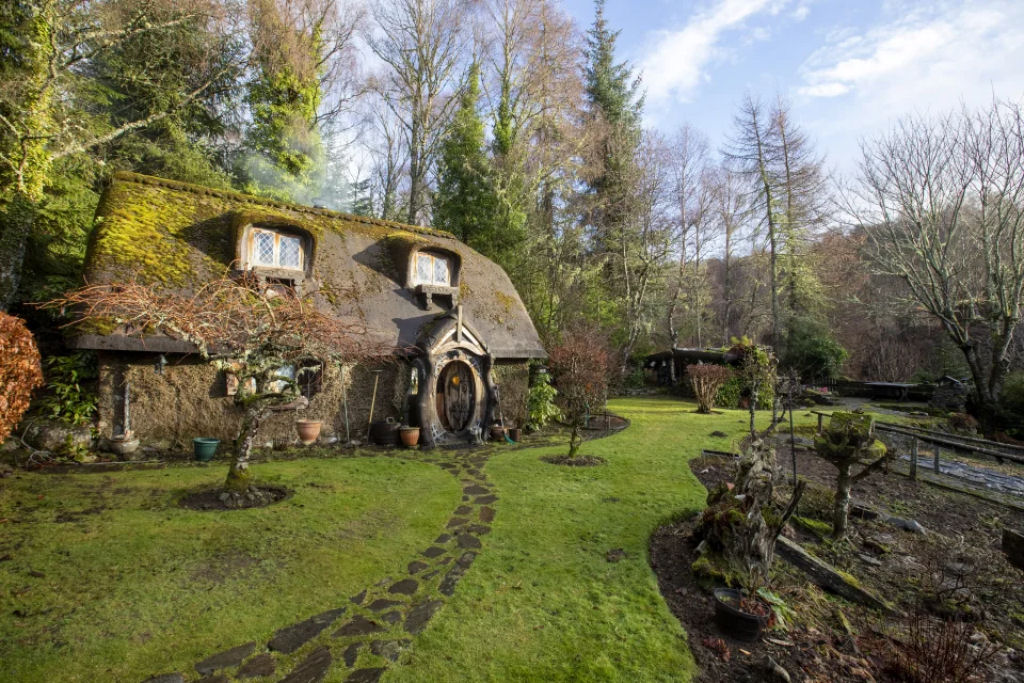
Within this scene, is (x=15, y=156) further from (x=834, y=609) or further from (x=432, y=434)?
(x=834, y=609)

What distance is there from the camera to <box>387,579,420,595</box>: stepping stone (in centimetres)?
468

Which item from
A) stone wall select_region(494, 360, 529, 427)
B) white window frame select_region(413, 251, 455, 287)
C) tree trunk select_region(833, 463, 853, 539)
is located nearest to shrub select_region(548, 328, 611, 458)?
stone wall select_region(494, 360, 529, 427)

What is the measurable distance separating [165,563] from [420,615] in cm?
298

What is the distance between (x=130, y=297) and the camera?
19.9 feet

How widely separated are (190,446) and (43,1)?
12.8 m

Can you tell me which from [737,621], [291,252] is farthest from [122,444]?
[737,621]

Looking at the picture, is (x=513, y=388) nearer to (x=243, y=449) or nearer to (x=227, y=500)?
(x=243, y=449)

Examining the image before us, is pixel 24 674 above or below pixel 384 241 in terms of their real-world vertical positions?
below

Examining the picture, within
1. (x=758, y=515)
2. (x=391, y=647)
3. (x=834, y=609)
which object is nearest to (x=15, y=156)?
(x=391, y=647)

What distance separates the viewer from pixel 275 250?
11.4m

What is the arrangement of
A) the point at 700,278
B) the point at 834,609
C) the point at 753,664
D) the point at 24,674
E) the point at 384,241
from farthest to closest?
the point at 700,278
the point at 384,241
the point at 834,609
the point at 753,664
the point at 24,674

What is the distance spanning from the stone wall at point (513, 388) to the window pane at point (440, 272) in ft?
10.5

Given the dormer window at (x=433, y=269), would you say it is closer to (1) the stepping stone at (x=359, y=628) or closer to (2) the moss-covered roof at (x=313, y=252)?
(2) the moss-covered roof at (x=313, y=252)

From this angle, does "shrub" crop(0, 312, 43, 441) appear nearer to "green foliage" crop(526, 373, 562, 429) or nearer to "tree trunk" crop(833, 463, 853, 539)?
"green foliage" crop(526, 373, 562, 429)
